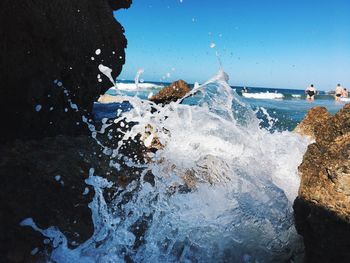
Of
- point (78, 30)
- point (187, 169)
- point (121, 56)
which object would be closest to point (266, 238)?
point (187, 169)

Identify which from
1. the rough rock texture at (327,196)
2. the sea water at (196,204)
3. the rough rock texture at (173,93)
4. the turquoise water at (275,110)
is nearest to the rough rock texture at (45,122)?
the sea water at (196,204)

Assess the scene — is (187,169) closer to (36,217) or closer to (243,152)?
(243,152)

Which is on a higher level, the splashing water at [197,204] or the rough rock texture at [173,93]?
the rough rock texture at [173,93]

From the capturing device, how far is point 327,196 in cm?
275

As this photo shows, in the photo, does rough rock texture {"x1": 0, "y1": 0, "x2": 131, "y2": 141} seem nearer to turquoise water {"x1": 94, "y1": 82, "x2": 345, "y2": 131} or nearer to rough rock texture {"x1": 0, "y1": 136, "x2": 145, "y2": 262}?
rough rock texture {"x1": 0, "y1": 136, "x2": 145, "y2": 262}

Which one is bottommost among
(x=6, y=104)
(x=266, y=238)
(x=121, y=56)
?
(x=266, y=238)

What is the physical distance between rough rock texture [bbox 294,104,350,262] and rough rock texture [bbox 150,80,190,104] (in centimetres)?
634

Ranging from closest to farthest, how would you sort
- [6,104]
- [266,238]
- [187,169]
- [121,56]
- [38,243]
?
[38,243] < [266,238] < [6,104] < [187,169] < [121,56]

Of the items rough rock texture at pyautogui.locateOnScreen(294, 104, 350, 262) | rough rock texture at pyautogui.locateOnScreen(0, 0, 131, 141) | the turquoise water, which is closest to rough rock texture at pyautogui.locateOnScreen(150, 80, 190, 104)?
the turquoise water

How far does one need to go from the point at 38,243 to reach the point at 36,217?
0.74ft

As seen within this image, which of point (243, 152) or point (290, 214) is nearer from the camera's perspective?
point (290, 214)

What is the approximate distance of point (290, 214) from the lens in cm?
344

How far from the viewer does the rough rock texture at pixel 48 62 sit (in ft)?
12.0

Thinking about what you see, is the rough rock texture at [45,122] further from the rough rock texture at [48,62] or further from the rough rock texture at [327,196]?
the rough rock texture at [327,196]
